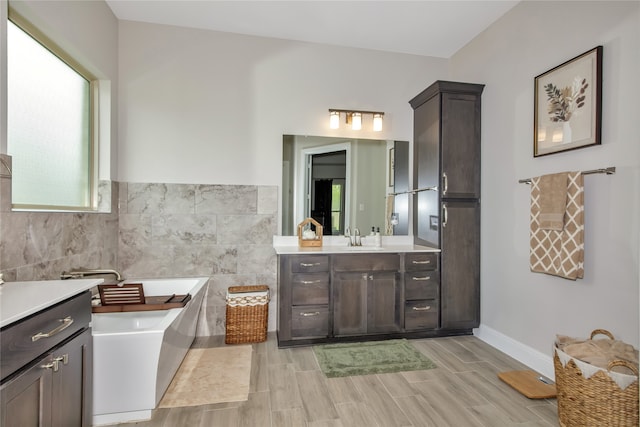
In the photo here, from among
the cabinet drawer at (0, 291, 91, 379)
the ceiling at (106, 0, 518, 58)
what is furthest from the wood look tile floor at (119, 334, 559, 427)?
the ceiling at (106, 0, 518, 58)

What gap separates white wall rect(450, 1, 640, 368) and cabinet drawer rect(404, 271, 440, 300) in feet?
1.60

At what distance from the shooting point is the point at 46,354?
1321mm

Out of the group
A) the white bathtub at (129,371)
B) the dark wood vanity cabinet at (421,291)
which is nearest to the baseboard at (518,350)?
the dark wood vanity cabinet at (421,291)

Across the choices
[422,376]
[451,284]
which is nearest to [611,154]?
[451,284]

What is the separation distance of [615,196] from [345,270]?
1.93 metres

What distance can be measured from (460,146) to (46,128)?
130 inches

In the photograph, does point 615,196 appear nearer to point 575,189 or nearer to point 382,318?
point 575,189

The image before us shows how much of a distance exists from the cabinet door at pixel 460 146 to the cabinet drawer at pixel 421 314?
→ 103 cm

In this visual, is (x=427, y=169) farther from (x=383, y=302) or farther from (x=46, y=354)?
(x=46, y=354)

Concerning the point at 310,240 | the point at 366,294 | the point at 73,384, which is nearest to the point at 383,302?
the point at 366,294

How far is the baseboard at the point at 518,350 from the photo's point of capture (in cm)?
243

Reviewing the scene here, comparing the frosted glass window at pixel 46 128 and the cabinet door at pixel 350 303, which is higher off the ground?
the frosted glass window at pixel 46 128

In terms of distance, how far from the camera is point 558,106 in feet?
7.74

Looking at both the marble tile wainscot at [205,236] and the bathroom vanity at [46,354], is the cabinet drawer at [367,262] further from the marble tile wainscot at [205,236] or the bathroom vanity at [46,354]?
the bathroom vanity at [46,354]
